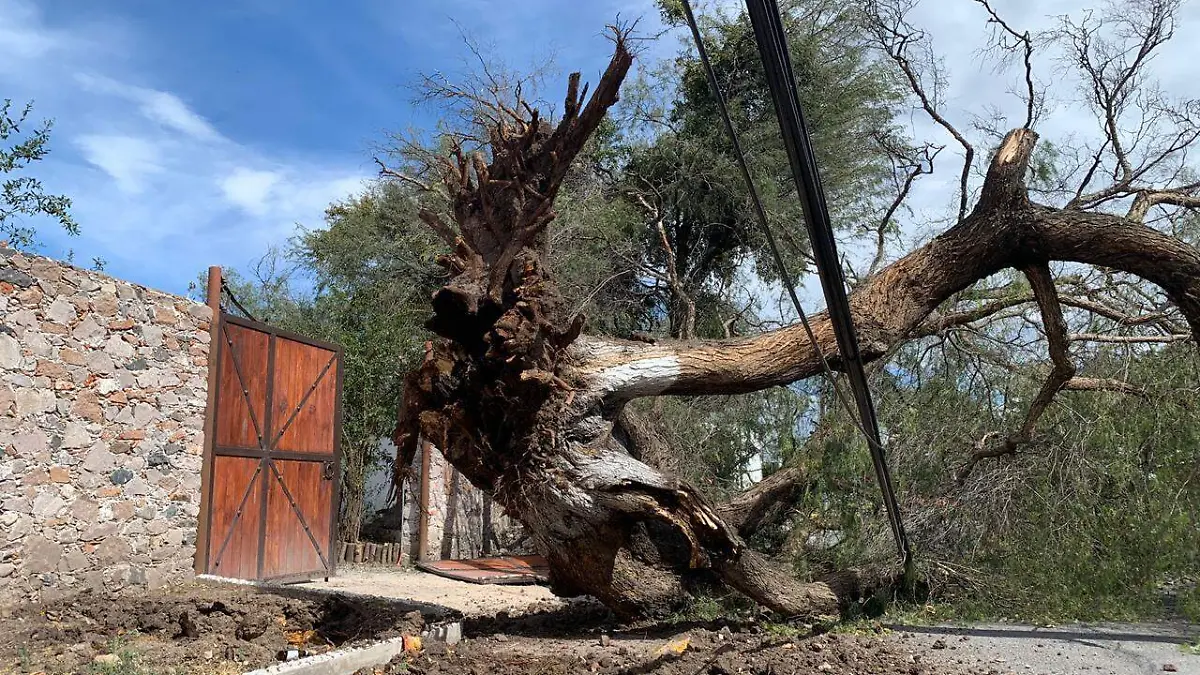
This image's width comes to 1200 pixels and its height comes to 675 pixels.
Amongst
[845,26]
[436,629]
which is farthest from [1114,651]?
[845,26]

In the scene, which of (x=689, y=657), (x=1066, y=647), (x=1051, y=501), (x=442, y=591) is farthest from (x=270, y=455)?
(x=1066, y=647)

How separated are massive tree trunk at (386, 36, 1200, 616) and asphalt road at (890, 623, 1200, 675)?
1.00m

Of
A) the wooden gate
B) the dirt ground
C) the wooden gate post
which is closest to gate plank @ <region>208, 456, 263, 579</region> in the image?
the wooden gate

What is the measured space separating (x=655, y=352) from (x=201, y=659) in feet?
10.5

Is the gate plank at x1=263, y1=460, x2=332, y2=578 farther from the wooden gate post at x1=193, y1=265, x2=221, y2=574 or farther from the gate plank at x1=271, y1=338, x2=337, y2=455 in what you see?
the wooden gate post at x1=193, y1=265, x2=221, y2=574

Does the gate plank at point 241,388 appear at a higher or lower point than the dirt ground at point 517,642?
higher

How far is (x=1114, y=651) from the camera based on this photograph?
4.92m

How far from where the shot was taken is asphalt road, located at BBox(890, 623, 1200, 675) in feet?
15.2

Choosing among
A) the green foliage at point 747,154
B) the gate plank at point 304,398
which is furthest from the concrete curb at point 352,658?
the green foliage at point 747,154

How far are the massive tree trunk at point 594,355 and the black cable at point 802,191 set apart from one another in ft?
2.21

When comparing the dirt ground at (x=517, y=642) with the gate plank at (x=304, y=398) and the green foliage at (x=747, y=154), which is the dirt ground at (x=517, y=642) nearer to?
the gate plank at (x=304, y=398)

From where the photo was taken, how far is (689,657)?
4883 millimetres

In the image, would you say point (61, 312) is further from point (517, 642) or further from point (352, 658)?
point (517, 642)

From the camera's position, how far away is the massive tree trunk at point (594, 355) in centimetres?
547
